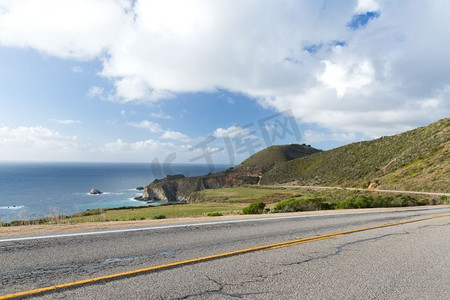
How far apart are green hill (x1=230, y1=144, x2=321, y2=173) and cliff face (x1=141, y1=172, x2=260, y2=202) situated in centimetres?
1099

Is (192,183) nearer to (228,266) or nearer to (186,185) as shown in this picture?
(186,185)

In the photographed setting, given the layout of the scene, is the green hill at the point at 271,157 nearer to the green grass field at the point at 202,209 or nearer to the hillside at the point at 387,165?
the hillside at the point at 387,165

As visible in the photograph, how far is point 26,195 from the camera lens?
316 ft

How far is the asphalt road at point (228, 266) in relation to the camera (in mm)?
4402

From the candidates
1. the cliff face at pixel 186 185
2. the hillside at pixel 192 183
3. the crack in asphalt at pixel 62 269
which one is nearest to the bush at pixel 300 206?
the crack in asphalt at pixel 62 269

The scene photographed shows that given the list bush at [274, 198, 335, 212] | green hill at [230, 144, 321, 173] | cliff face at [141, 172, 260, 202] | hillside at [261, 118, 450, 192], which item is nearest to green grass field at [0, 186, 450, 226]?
bush at [274, 198, 335, 212]

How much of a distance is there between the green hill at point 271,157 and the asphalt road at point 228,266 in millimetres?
110507

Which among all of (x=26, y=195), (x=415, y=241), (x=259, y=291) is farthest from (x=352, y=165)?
(x=26, y=195)

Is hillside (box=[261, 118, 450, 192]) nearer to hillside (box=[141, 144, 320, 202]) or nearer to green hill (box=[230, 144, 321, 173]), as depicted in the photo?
hillside (box=[141, 144, 320, 202])

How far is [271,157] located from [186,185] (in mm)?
49042

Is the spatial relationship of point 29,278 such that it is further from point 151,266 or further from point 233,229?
point 233,229

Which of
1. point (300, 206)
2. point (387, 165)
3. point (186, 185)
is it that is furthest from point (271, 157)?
point (300, 206)

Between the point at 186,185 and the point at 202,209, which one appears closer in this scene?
the point at 202,209

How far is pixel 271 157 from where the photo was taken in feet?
456
